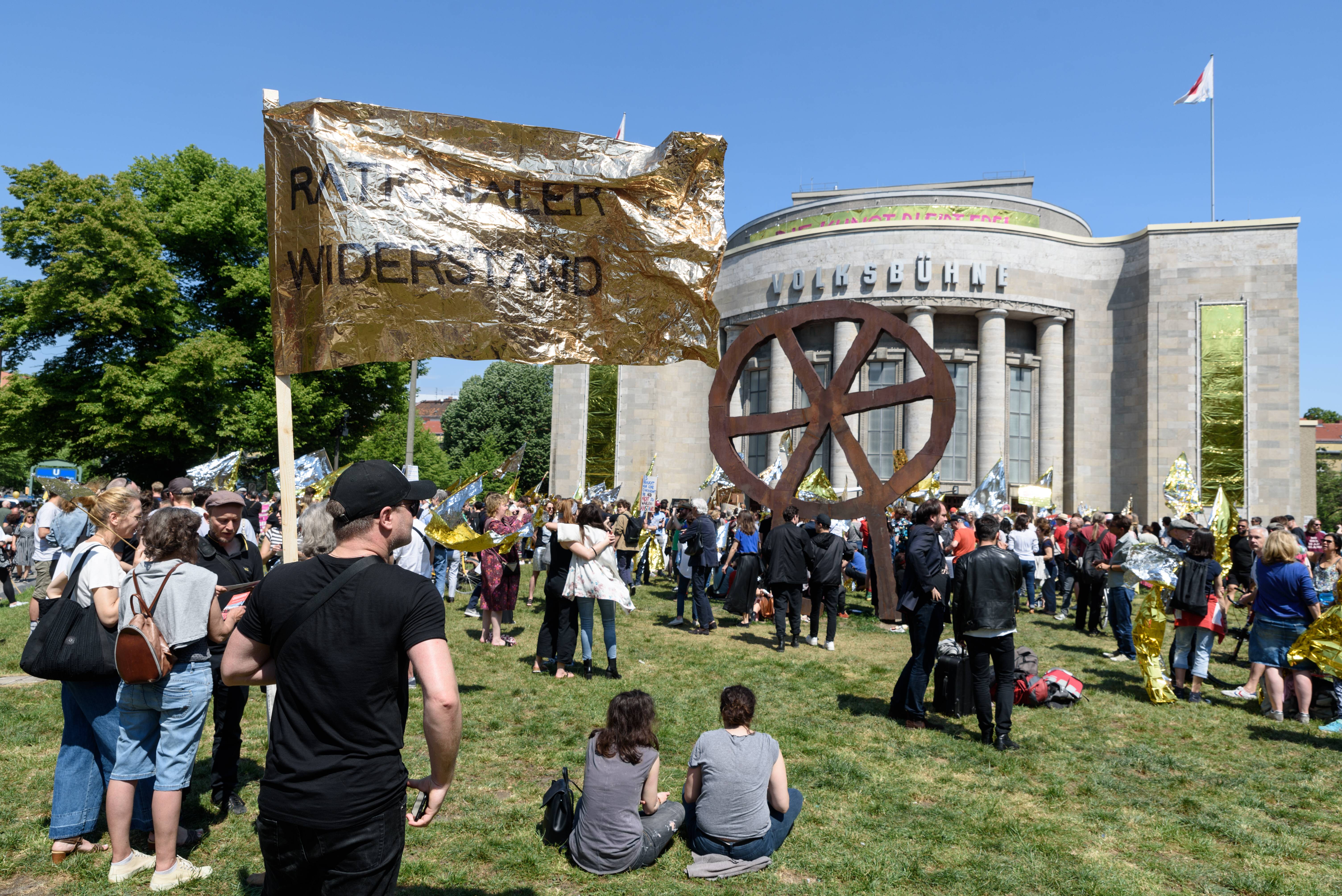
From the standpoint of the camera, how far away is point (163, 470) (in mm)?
27031

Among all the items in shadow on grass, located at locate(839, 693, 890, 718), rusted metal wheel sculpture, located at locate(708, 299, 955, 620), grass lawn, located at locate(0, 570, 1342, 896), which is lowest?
shadow on grass, located at locate(839, 693, 890, 718)

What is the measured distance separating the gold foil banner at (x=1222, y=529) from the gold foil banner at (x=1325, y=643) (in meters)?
1.50

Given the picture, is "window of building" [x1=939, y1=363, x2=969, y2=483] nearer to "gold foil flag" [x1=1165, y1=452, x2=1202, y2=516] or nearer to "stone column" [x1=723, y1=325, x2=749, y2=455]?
"stone column" [x1=723, y1=325, x2=749, y2=455]

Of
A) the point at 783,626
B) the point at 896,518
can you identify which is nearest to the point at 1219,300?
the point at 896,518

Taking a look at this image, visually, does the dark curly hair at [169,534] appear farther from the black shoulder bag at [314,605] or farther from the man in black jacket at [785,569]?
the man in black jacket at [785,569]

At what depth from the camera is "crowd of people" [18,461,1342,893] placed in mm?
2467

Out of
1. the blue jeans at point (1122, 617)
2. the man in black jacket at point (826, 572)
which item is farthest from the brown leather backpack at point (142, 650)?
the blue jeans at point (1122, 617)

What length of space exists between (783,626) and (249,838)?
7.25 m

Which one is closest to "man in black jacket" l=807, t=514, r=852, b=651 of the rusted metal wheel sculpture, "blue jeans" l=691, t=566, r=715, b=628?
the rusted metal wheel sculpture

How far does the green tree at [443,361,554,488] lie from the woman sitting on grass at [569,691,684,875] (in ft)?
160

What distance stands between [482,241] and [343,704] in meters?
3.29

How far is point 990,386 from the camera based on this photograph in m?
35.5

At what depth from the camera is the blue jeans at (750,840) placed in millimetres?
4434

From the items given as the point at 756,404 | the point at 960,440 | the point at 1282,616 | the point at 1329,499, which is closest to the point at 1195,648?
the point at 1282,616
